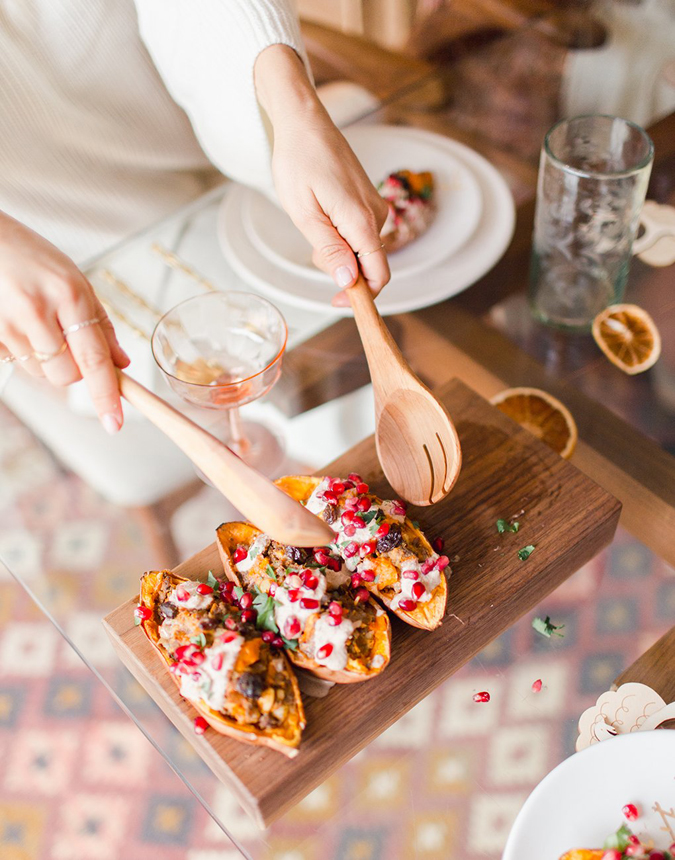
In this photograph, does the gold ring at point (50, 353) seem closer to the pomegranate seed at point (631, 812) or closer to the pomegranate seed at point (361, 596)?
the pomegranate seed at point (361, 596)

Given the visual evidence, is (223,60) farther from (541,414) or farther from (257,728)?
(257,728)

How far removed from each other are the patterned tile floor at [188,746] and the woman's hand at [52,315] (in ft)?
0.81

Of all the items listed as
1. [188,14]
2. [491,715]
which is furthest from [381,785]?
[188,14]

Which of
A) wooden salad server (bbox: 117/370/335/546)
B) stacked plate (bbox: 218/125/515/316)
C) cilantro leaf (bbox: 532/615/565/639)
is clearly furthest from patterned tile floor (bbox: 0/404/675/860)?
stacked plate (bbox: 218/125/515/316)

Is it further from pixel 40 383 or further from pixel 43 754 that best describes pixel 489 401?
pixel 43 754

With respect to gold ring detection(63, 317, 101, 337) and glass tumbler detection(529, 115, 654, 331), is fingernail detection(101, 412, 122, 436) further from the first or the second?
glass tumbler detection(529, 115, 654, 331)

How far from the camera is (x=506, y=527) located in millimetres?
859

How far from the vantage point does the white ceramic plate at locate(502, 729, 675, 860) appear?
2.17 feet

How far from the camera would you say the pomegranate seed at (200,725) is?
2.36 feet

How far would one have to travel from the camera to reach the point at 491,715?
0.80 metres

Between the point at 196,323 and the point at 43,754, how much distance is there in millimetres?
726

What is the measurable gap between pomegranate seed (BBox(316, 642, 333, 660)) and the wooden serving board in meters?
0.05

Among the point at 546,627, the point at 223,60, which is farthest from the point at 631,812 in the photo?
the point at 223,60

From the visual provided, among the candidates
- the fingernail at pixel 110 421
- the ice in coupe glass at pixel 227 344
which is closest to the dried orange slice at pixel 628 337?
the ice in coupe glass at pixel 227 344
